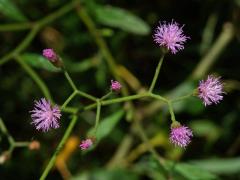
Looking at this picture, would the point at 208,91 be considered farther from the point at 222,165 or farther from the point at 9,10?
the point at 9,10

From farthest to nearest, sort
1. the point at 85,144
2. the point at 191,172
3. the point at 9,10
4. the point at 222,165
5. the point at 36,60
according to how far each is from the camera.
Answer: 1. the point at 222,165
2. the point at 9,10
3. the point at 36,60
4. the point at 191,172
5. the point at 85,144

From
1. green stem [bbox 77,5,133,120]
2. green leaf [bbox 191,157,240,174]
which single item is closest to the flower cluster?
green stem [bbox 77,5,133,120]

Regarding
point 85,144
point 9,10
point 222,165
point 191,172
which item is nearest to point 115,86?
point 85,144

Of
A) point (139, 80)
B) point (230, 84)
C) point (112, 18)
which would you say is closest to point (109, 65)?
point (112, 18)

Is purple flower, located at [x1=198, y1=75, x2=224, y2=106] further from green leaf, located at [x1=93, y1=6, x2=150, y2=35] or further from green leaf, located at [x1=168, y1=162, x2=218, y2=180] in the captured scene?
green leaf, located at [x1=93, y1=6, x2=150, y2=35]

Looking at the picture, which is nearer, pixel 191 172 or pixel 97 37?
pixel 191 172

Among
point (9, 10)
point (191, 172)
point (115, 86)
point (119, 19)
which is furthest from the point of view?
point (119, 19)

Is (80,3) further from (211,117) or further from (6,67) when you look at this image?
(211,117)

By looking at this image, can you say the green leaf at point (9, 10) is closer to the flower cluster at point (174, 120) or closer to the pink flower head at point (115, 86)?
the flower cluster at point (174, 120)
